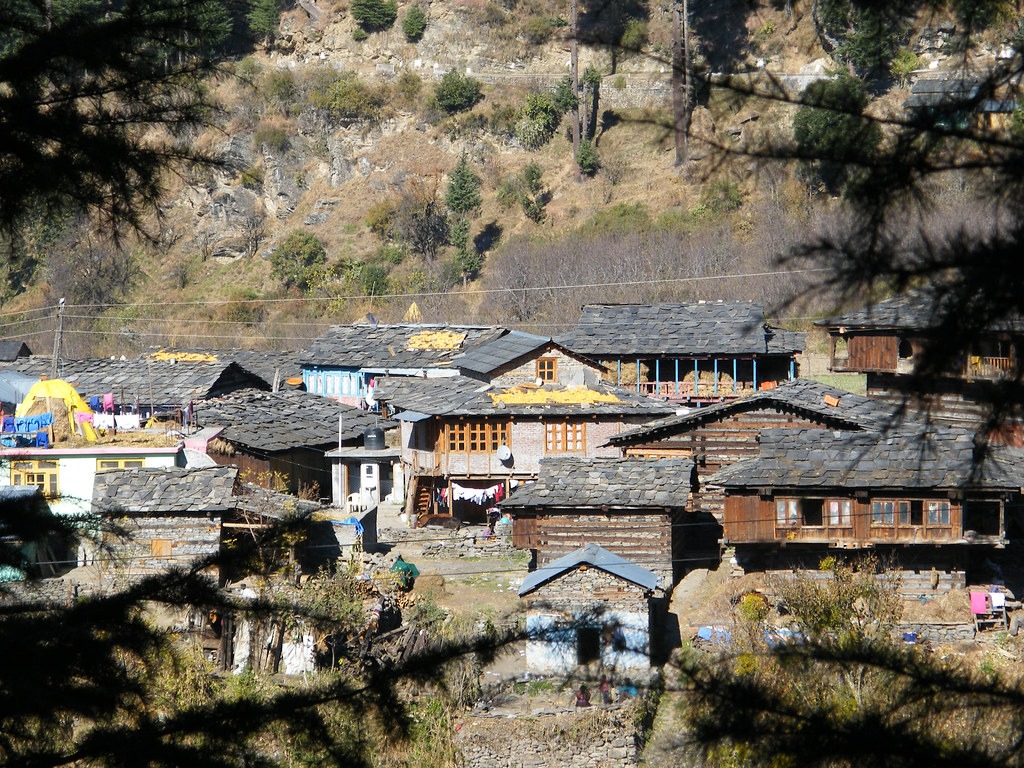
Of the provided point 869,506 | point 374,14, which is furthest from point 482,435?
point 374,14

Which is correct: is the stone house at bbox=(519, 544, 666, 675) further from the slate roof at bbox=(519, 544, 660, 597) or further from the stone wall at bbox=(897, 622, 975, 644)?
the stone wall at bbox=(897, 622, 975, 644)

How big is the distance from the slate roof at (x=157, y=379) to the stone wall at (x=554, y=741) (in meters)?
19.1

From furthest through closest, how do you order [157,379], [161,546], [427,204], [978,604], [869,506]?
[427,204] → [157,379] → [161,546] → [869,506] → [978,604]

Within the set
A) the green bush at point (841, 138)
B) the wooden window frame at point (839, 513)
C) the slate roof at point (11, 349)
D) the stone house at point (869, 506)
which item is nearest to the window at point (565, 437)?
the stone house at point (869, 506)

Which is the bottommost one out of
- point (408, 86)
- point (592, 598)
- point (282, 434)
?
point (592, 598)

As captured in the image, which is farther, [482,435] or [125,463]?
[482,435]

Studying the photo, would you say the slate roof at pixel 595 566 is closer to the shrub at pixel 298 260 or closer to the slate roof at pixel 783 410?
the slate roof at pixel 783 410

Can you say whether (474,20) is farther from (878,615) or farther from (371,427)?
(878,615)

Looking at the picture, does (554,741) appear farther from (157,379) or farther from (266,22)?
(266,22)

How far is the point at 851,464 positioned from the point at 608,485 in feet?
16.0

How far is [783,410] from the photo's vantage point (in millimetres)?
27828

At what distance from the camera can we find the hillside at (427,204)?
169ft

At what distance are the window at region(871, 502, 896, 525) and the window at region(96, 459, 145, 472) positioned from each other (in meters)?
16.5

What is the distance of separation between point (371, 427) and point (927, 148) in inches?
1144
